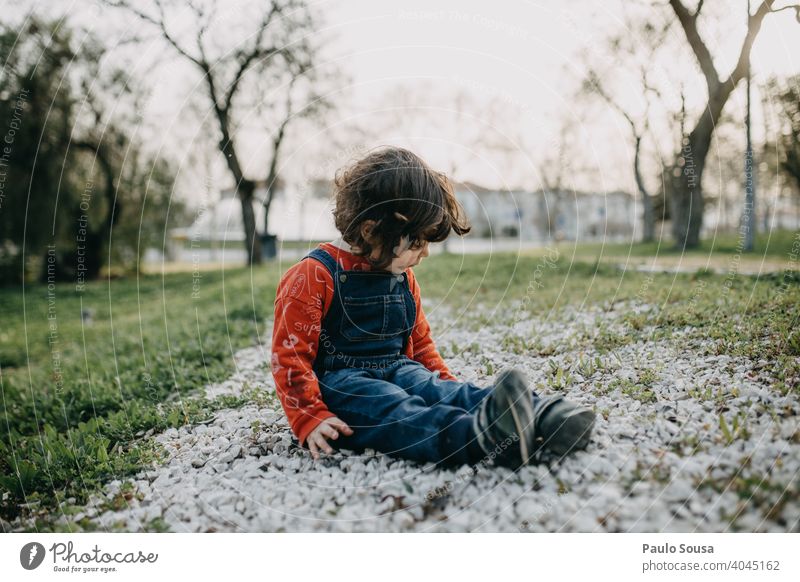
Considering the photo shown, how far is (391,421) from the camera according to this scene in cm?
264

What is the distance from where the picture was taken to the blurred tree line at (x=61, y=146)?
1382 centimetres

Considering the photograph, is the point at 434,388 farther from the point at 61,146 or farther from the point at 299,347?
the point at 61,146

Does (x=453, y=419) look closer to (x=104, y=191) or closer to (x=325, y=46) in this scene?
(x=325, y=46)

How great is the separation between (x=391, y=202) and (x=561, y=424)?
140cm

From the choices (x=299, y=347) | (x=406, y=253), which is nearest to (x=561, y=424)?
(x=406, y=253)

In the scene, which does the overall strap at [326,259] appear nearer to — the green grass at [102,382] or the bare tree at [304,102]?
the green grass at [102,382]

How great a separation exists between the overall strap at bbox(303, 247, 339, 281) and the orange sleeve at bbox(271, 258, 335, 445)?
0.06 metres

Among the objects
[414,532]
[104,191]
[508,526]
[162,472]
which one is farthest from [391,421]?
[104,191]

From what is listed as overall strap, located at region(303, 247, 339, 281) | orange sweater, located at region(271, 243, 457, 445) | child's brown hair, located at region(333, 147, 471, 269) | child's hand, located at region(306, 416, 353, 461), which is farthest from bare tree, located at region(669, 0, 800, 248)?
child's hand, located at region(306, 416, 353, 461)

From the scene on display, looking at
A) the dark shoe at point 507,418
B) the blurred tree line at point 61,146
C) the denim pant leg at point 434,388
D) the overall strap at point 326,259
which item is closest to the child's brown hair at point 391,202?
the overall strap at point 326,259

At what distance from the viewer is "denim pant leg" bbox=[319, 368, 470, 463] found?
255 cm

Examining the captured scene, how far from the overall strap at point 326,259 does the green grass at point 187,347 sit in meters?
1.50

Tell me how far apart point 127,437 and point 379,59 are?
135 inches
